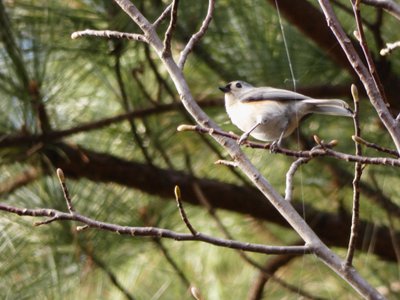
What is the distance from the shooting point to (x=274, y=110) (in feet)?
4.72

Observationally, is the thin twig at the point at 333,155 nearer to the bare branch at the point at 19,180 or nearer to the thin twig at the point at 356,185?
the thin twig at the point at 356,185

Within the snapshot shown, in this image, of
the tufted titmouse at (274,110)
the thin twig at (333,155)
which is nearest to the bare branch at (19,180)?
the tufted titmouse at (274,110)

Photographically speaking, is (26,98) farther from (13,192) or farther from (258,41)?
(258,41)

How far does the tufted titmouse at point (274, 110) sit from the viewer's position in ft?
4.61

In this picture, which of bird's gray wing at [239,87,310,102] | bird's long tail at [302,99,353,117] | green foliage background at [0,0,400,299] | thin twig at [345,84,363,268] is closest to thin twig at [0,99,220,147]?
green foliage background at [0,0,400,299]

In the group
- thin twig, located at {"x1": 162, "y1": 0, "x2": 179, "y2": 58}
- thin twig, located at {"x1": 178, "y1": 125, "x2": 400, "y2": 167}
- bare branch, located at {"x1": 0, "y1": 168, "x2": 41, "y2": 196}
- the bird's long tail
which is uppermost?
thin twig, located at {"x1": 162, "y1": 0, "x2": 179, "y2": 58}

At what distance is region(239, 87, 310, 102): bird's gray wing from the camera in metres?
1.46

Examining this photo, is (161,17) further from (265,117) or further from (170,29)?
(265,117)

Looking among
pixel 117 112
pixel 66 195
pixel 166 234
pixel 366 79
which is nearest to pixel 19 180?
pixel 117 112

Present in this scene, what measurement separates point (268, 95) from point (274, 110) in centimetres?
8

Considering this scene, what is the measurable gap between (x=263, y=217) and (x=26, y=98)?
0.58 metres

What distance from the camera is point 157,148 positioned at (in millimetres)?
1953

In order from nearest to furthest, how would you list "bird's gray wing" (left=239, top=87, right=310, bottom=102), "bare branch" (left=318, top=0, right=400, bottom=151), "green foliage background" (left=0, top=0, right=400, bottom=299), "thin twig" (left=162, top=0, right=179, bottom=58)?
1. "bare branch" (left=318, top=0, right=400, bottom=151)
2. "thin twig" (left=162, top=0, right=179, bottom=58)
3. "bird's gray wing" (left=239, top=87, right=310, bottom=102)
4. "green foliage background" (left=0, top=0, right=400, bottom=299)

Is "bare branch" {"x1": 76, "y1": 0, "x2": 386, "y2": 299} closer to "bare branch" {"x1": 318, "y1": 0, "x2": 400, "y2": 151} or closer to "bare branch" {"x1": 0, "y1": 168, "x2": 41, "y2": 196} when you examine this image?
"bare branch" {"x1": 318, "y1": 0, "x2": 400, "y2": 151}
